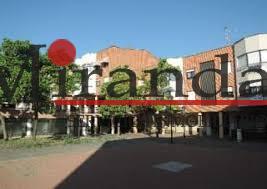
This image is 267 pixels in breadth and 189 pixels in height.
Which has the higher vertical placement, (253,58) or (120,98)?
(253,58)

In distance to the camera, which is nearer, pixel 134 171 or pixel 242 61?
pixel 134 171

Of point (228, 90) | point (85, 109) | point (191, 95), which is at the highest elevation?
point (228, 90)

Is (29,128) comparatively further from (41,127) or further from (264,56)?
(264,56)

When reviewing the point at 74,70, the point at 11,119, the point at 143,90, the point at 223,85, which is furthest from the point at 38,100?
the point at 223,85

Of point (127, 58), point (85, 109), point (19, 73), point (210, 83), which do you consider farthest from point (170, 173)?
point (127, 58)

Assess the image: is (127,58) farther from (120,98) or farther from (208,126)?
(208,126)

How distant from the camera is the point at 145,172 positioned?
1235 centimetres

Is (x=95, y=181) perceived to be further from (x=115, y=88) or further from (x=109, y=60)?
(x=109, y=60)

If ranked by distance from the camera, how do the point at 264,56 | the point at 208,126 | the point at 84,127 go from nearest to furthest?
the point at 264,56 < the point at 208,126 < the point at 84,127

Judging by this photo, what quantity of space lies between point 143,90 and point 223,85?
8866 mm

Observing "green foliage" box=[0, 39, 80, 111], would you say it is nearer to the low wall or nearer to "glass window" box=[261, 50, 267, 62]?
the low wall

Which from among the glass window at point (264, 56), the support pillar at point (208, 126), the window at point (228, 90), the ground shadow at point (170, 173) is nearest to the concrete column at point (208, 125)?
the support pillar at point (208, 126)

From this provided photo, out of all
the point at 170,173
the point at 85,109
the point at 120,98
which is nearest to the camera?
the point at 170,173

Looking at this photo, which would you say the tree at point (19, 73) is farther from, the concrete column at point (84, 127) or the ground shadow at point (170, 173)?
the ground shadow at point (170, 173)
